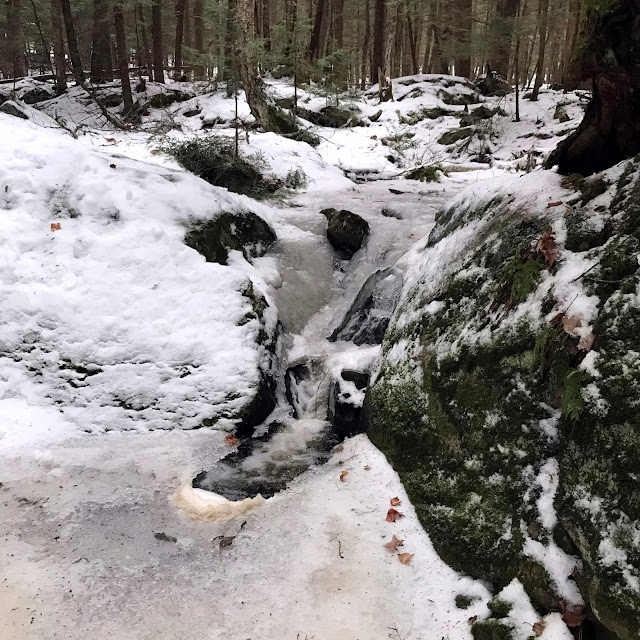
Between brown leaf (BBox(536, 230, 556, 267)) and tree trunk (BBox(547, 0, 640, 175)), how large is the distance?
104cm

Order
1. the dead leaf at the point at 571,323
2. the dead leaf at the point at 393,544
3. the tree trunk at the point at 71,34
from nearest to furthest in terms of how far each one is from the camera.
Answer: the dead leaf at the point at 571,323 → the dead leaf at the point at 393,544 → the tree trunk at the point at 71,34

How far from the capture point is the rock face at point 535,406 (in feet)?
8.17

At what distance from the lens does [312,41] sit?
2003 centimetres

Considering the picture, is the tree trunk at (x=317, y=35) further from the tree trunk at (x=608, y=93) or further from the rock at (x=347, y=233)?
the tree trunk at (x=608, y=93)

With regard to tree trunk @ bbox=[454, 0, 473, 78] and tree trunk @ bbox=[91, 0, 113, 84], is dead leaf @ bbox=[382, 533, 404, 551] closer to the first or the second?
tree trunk @ bbox=[454, 0, 473, 78]

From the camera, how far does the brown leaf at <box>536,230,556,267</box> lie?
3.46 meters

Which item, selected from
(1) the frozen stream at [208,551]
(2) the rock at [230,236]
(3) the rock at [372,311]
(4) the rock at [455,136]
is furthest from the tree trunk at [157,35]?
(1) the frozen stream at [208,551]

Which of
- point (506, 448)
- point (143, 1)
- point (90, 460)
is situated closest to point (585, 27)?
point (506, 448)

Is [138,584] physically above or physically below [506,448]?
below

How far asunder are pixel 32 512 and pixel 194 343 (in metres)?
2.20

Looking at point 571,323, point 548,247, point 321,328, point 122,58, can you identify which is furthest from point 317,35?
point 571,323

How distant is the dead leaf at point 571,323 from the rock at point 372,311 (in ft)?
10.7

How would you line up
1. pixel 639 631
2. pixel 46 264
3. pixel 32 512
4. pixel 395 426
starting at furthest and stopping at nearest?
pixel 46 264
pixel 395 426
pixel 32 512
pixel 639 631

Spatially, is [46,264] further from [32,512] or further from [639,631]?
[639,631]
